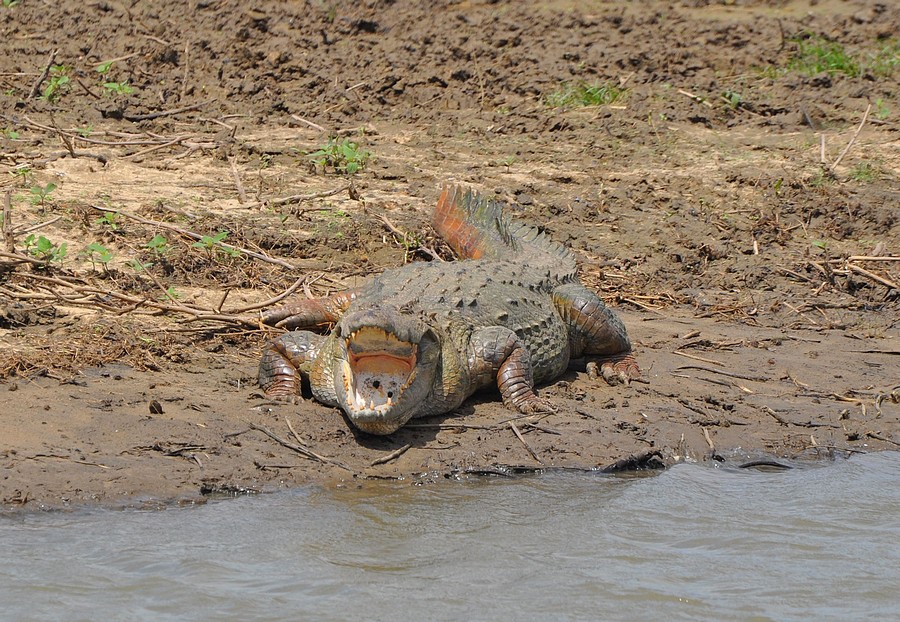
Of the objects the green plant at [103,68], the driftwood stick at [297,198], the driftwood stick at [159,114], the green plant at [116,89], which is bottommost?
the driftwood stick at [297,198]

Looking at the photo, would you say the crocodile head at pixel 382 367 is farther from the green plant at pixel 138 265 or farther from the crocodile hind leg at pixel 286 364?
the green plant at pixel 138 265

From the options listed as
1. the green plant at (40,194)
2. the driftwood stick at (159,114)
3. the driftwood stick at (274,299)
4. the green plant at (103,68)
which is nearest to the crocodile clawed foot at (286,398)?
the driftwood stick at (274,299)

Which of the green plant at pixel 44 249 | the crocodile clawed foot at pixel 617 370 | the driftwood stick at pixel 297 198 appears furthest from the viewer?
the driftwood stick at pixel 297 198

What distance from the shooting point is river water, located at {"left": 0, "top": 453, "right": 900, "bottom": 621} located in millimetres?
4219

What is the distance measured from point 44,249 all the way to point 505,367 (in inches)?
112

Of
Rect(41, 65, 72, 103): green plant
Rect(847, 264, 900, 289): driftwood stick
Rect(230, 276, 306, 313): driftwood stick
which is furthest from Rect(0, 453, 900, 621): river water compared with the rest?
Rect(41, 65, 72, 103): green plant

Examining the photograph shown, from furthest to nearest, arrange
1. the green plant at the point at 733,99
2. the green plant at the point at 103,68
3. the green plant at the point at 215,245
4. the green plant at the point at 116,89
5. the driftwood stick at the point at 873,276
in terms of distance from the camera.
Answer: the green plant at the point at 733,99 < the green plant at the point at 103,68 < the green plant at the point at 116,89 < the driftwood stick at the point at 873,276 < the green plant at the point at 215,245

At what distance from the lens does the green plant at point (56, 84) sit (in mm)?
9750

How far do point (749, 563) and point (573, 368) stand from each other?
2.27 metres

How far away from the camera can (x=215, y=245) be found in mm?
7387

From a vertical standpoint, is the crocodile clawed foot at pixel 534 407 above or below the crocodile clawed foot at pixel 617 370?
above

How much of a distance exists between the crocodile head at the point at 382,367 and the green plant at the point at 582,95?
18.4 feet

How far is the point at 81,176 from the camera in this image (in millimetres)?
8297

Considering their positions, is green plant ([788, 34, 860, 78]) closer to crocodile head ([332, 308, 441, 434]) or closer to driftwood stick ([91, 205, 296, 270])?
driftwood stick ([91, 205, 296, 270])
